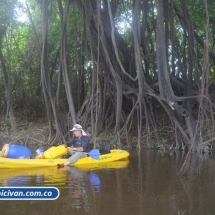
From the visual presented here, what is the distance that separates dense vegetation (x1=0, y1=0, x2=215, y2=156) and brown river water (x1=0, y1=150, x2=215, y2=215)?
148 cm

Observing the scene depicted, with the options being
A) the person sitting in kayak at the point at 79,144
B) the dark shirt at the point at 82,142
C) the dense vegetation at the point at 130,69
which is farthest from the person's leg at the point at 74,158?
the dense vegetation at the point at 130,69

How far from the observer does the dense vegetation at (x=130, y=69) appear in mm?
8367

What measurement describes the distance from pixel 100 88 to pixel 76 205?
226 inches

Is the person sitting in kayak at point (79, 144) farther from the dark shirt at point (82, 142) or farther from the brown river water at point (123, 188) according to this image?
the brown river water at point (123, 188)

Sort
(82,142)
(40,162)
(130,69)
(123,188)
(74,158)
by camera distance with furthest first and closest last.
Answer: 1. (130,69)
2. (82,142)
3. (74,158)
4. (40,162)
5. (123,188)

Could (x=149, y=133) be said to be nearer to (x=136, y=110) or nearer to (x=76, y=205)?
(x=136, y=110)

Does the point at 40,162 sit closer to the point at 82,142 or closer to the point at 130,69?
the point at 82,142

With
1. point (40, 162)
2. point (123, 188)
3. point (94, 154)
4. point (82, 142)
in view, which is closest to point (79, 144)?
point (82, 142)

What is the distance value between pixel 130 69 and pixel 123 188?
4.79m

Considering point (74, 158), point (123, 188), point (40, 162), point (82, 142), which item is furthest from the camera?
point (82, 142)

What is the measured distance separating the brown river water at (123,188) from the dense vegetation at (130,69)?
1.48m

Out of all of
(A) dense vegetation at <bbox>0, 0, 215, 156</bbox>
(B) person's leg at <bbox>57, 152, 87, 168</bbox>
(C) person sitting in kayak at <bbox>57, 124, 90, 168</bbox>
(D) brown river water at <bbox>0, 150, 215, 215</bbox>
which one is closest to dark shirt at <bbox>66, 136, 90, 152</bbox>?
(C) person sitting in kayak at <bbox>57, 124, 90, 168</bbox>

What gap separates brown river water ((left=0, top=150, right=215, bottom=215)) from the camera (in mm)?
4152

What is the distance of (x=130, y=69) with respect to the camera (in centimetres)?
954
